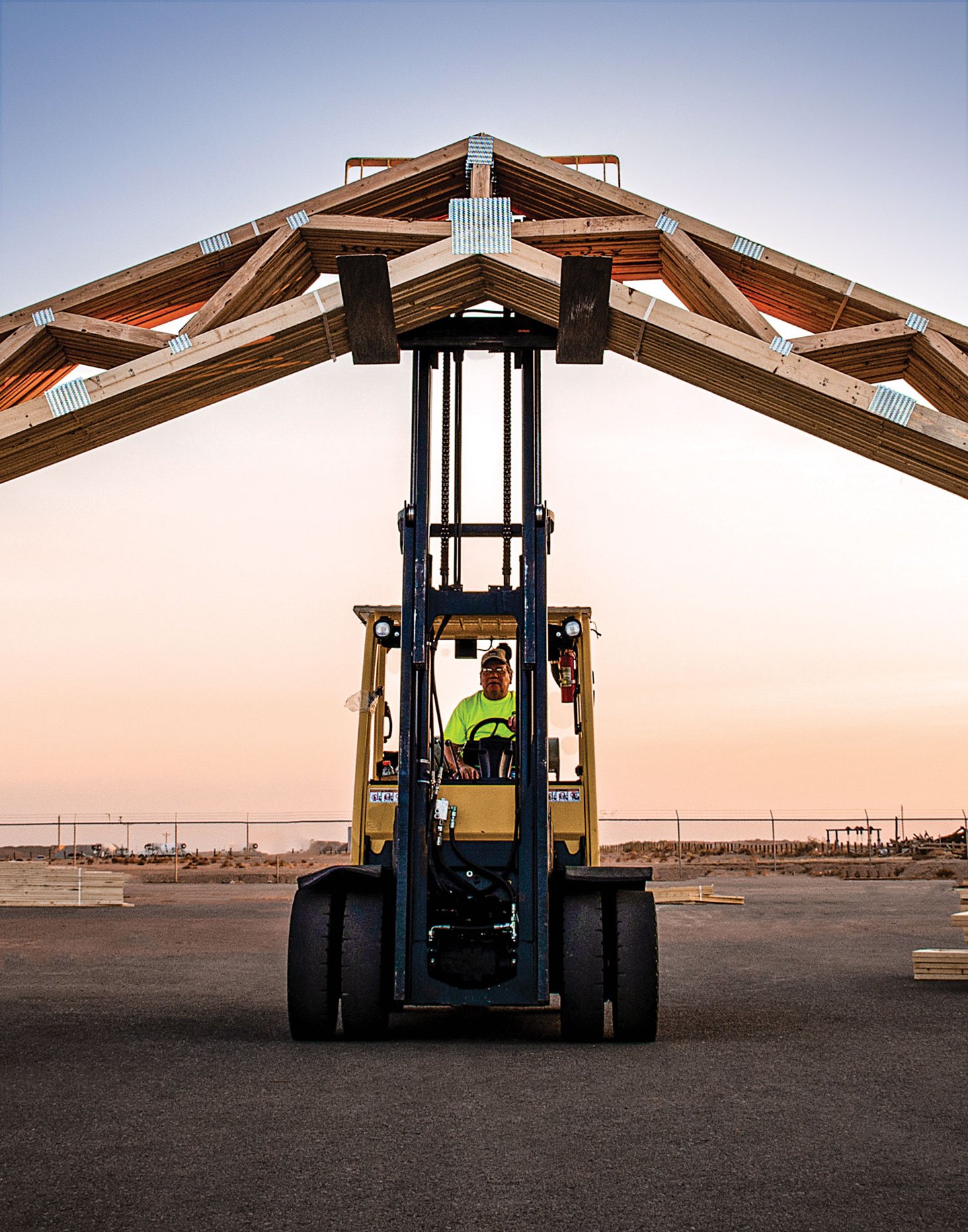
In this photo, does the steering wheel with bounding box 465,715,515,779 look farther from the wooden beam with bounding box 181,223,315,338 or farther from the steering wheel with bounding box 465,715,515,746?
the wooden beam with bounding box 181,223,315,338

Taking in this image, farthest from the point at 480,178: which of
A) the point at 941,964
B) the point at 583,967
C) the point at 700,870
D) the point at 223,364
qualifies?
the point at 700,870

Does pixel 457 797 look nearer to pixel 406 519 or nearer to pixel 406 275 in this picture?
pixel 406 519

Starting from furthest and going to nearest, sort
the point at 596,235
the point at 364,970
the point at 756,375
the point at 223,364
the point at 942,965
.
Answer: the point at 942,965 < the point at 596,235 < the point at 364,970 < the point at 223,364 < the point at 756,375

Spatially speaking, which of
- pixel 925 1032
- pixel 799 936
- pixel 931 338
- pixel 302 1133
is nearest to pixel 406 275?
pixel 931 338

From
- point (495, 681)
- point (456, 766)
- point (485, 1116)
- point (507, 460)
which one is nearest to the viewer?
point (485, 1116)

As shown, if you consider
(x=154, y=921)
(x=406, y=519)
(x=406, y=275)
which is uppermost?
(x=406, y=275)

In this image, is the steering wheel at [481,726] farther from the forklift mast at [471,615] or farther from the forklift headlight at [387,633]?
the forklift headlight at [387,633]

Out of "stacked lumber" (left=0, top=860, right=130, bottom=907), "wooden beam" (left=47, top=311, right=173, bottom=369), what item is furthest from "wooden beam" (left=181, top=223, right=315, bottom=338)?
"stacked lumber" (left=0, top=860, right=130, bottom=907)

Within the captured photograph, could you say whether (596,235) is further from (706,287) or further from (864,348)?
(864,348)

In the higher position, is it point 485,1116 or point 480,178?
point 480,178

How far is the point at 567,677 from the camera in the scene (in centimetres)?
858

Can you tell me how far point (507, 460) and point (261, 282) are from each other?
2.24 meters

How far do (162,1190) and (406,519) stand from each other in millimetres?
4912

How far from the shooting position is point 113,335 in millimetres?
7625
